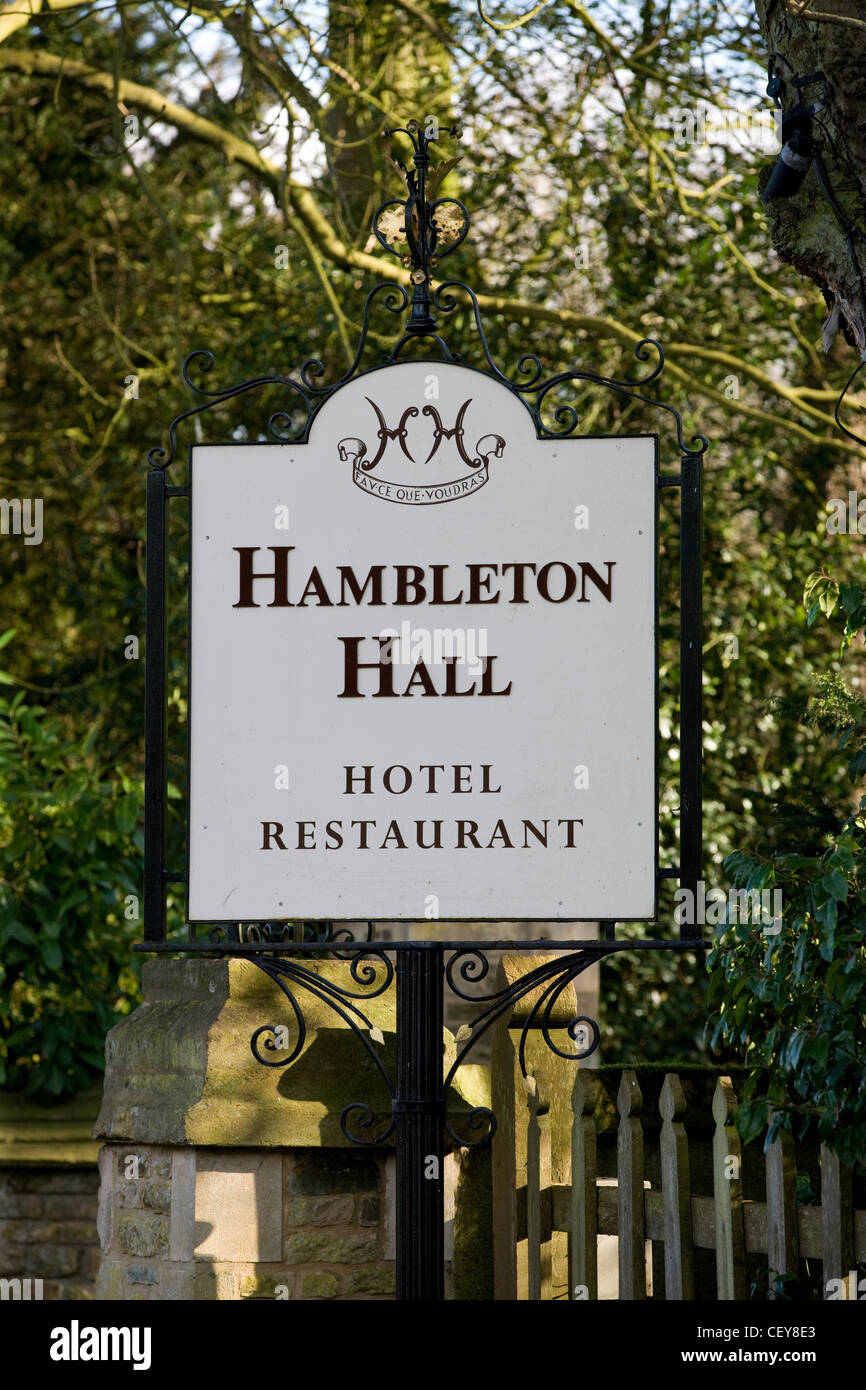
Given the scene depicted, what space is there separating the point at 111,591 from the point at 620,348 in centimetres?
337

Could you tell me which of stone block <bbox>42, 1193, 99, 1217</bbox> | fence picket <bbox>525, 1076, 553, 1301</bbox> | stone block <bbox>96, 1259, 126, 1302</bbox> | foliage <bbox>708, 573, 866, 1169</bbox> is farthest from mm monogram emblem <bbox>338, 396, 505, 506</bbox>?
stone block <bbox>42, 1193, 99, 1217</bbox>

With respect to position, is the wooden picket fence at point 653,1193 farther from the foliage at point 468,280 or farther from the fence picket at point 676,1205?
the foliage at point 468,280

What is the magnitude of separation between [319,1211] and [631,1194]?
2.54 feet

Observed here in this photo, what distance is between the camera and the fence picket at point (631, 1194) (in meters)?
3.56

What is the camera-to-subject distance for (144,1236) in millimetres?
3857

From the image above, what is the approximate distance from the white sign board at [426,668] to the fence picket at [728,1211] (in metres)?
0.54

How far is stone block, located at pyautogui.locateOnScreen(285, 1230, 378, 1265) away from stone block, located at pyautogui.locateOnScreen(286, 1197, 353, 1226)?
3 cm

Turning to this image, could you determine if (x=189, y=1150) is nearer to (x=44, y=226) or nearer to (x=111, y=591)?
(x=111, y=591)

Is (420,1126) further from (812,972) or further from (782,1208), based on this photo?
(812,972)

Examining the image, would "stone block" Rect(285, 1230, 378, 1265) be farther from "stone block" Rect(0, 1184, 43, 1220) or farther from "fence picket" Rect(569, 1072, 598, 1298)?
"stone block" Rect(0, 1184, 43, 1220)

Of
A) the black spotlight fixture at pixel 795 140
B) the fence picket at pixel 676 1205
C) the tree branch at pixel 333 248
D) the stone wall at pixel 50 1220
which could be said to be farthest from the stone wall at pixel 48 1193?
the black spotlight fixture at pixel 795 140

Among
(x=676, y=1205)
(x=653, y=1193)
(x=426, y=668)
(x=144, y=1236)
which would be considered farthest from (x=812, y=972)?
(x=144, y=1236)

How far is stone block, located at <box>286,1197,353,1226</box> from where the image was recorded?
12.2 ft

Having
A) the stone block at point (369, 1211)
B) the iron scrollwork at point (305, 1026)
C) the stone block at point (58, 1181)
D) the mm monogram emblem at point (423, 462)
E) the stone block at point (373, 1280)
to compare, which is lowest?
the stone block at point (58, 1181)
